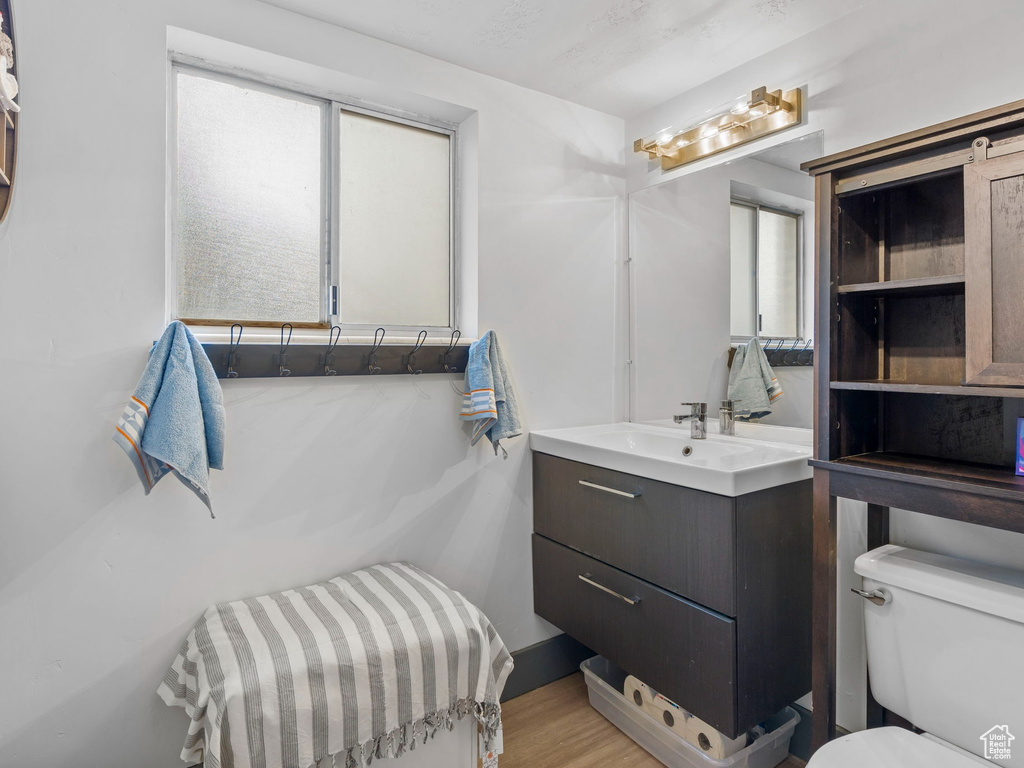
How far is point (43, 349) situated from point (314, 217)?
2.71ft

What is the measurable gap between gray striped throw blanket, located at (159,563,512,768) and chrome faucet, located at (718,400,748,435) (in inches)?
43.4

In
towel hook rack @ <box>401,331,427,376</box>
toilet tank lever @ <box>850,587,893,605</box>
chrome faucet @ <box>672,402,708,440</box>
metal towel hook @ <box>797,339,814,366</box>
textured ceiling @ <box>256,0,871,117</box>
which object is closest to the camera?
toilet tank lever @ <box>850,587,893,605</box>

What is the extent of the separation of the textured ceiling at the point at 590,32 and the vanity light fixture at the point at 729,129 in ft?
0.31

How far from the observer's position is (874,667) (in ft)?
4.54

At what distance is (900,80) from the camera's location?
60.2 inches

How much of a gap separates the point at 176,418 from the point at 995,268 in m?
1.80

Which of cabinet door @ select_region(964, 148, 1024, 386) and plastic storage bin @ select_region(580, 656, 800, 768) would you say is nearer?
cabinet door @ select_region(964, 148, 1024, 386)

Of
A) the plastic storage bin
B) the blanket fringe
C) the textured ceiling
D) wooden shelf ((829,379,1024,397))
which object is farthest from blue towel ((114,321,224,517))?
wooden shelf ((829,379,1024,397))

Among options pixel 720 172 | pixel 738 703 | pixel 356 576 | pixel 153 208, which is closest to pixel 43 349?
pixel 153 208

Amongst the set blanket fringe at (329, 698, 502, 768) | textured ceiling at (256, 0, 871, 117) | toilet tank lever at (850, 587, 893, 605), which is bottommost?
blanket fringe at (329, 698, 502, 768)

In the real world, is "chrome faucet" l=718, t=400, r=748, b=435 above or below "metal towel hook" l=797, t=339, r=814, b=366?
below

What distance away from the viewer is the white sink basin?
151 centimetres

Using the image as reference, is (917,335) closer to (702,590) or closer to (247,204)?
(702,590)

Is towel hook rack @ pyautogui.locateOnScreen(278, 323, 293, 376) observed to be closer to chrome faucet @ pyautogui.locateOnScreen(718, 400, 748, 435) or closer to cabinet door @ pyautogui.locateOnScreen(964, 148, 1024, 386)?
chrome faucet @ pyautogui.locateOnScreen(718, 400, 748, 435)
